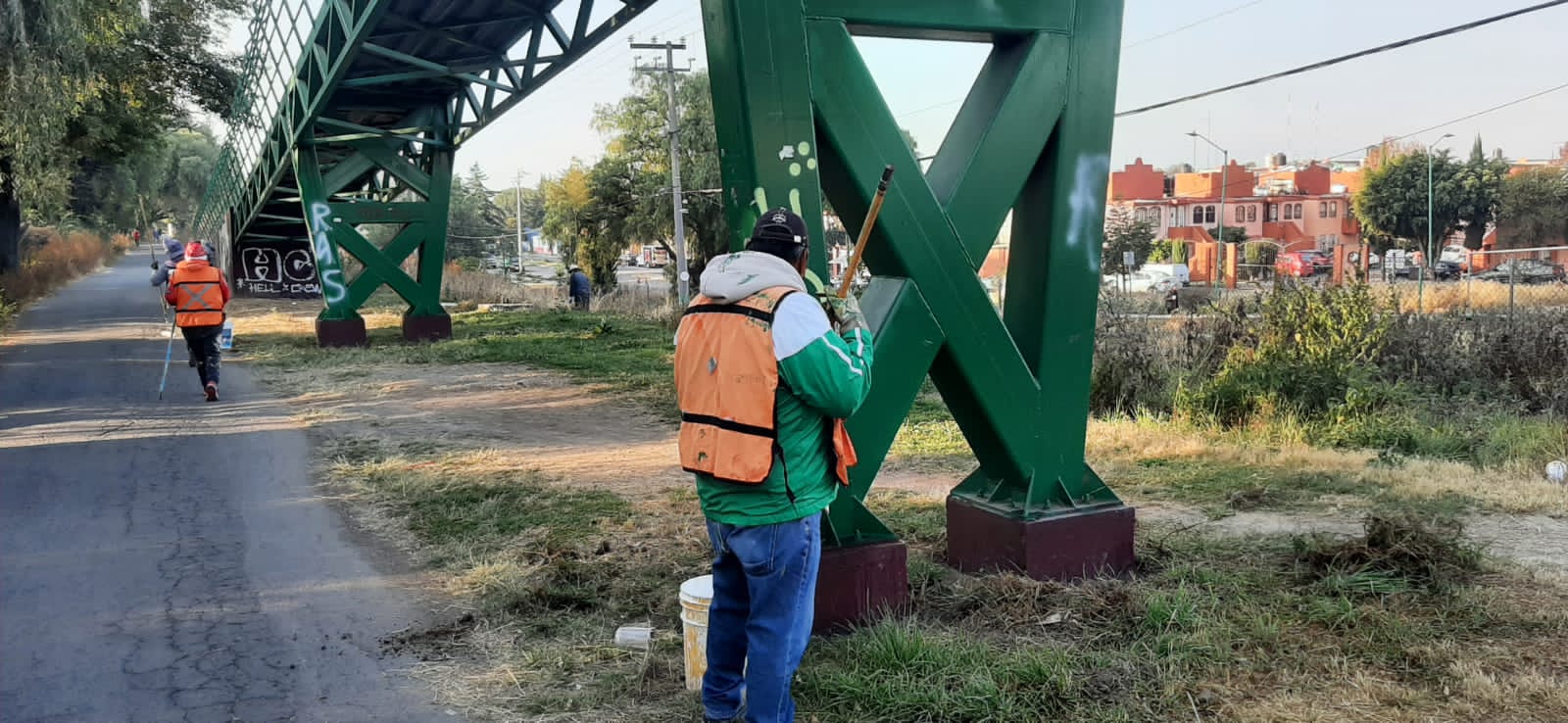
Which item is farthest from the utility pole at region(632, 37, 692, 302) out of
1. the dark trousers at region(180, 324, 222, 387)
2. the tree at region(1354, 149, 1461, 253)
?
the tree at region(1354, 149, 1461, 253)

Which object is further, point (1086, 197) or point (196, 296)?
point (196, 296)

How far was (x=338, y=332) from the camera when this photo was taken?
1861 cm

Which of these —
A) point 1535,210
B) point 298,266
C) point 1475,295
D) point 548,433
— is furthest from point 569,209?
point 1535,210

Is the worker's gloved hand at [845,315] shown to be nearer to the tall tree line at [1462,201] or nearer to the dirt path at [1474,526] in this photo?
the dirt path at [1474,526]

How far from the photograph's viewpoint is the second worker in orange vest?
1230cm

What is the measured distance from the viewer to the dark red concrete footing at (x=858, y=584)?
4664 millimetres

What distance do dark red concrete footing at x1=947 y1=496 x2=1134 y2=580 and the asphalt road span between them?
264cm

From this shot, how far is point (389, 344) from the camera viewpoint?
62.8 ft

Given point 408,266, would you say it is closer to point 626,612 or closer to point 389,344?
point 389,344

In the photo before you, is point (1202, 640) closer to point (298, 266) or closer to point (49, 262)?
point (298, 266)

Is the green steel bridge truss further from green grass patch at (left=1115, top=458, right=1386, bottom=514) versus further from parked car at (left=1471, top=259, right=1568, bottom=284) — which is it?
parked car at (left=1471, top=259, right=1568, bottom=284)

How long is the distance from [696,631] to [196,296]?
34.3 ft

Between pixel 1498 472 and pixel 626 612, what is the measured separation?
20.7 ft

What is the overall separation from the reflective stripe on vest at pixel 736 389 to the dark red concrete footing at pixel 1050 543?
2060 millimetres
